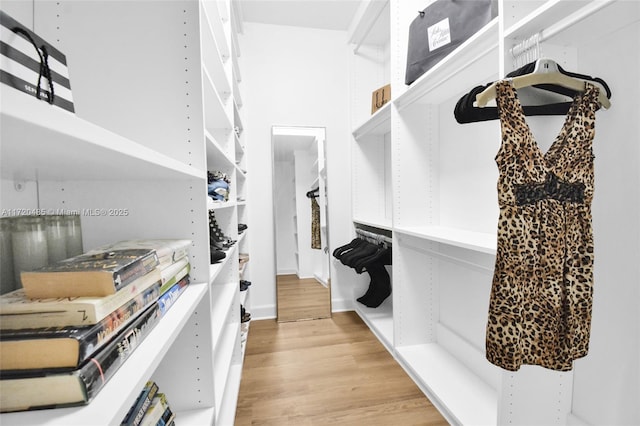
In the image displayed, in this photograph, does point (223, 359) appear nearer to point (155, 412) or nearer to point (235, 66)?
point (155, 412)

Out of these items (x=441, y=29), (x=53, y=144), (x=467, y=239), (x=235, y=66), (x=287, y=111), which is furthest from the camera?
(x=287, y=111)

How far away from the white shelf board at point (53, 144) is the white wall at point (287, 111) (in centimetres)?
219

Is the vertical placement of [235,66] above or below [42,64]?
above

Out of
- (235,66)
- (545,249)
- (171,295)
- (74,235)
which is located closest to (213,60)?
(235,66)

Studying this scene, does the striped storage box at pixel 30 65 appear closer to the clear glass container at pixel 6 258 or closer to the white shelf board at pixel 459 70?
the clear glass container at pixel 6 258

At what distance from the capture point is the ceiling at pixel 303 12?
2400mm

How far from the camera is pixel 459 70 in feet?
4.50

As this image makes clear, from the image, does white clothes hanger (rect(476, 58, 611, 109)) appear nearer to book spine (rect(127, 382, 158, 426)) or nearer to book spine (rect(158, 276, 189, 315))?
book spine (rect(158, 276, 189, 315))

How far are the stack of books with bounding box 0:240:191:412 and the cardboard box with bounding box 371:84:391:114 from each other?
2219 mm

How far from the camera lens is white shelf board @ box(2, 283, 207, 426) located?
0.34m

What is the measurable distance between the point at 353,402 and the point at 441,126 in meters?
1.82

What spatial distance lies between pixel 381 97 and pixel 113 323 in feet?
7.91

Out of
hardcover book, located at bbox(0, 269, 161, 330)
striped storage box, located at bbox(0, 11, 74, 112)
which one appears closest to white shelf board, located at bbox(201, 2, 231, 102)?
striped storage box, located at bbox(0, 11, 74, 112)

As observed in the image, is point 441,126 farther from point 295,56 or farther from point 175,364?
point 175,364
